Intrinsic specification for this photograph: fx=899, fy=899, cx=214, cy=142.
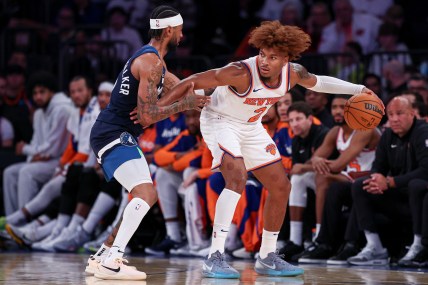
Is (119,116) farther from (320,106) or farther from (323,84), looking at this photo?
(320,106)

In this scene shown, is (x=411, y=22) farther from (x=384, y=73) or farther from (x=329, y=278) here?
(x=329, y=278)

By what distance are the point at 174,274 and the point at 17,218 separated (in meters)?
4.54

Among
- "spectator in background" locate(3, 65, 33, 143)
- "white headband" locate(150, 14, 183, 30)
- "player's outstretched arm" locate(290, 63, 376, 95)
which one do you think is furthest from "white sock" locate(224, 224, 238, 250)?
"spectator in background" locate(3, 65, 33, 143)

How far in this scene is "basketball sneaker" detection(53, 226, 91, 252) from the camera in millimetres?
9945

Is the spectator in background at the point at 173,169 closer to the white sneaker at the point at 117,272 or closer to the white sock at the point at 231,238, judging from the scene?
the white sock at the point at 231,238

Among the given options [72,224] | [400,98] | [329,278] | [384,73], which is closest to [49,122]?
[72,224]

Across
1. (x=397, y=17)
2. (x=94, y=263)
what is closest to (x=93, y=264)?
(x=94, y=263)

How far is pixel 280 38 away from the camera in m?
6.61

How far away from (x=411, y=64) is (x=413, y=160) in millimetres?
2545

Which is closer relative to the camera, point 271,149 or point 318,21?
point 271,149

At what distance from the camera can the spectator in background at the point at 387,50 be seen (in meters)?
10.4

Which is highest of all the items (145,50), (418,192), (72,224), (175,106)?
(145,50)

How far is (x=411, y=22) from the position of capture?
11703mm

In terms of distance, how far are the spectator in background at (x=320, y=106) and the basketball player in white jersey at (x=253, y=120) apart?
2.31 metres
